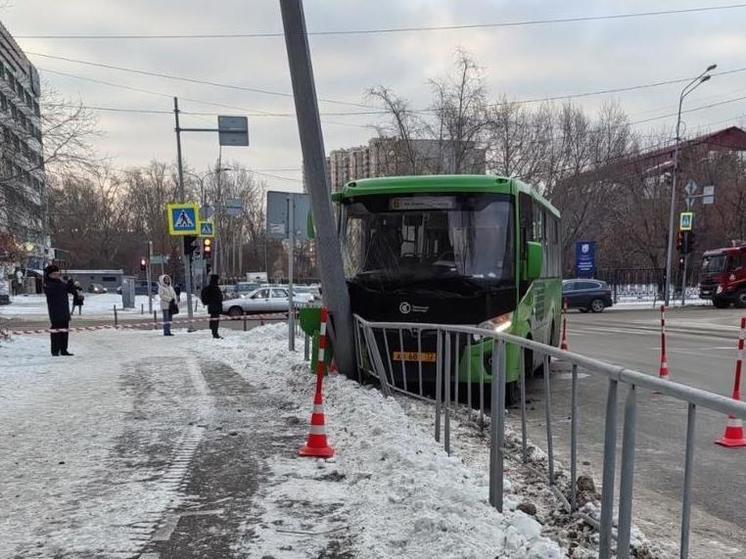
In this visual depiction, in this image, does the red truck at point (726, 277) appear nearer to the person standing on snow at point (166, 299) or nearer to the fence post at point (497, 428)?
the person standing on snow at point (166, 299)

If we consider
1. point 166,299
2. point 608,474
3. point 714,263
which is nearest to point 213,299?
point 166,299

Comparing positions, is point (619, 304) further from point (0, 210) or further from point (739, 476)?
point (739, 476)

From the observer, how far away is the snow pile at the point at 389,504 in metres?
3.80

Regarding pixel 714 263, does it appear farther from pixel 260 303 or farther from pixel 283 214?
pixel 283 214

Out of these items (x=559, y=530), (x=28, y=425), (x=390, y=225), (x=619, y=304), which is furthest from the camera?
(x=619, y=304)

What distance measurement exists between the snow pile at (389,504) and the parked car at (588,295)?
2988 cm

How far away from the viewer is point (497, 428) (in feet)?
14.6

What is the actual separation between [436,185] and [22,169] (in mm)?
10846

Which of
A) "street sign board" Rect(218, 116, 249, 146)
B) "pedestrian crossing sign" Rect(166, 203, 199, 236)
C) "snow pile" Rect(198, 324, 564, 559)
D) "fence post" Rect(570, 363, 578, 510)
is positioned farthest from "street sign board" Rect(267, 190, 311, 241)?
"fence post" Rect(570, 363, 578, 510)

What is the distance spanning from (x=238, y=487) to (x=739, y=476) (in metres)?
3.39

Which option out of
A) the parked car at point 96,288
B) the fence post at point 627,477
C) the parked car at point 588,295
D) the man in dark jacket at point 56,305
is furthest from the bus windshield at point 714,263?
the parked car at point 96,288

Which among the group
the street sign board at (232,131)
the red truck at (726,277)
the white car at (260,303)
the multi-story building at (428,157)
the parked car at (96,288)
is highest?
the multi-story building at (428,157)

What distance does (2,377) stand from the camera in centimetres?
1046

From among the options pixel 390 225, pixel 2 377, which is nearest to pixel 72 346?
pixel 2 377
